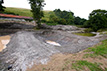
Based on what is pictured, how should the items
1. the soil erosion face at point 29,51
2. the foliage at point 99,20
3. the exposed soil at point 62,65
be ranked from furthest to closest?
the foliage at point 99,20
the soil erosion face at point 29,51
the exposed soil at point 62,65

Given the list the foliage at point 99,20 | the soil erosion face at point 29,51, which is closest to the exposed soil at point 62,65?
the soil erosion face at point 29,51

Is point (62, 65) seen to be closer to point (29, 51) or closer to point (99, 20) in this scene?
point (29, 51)

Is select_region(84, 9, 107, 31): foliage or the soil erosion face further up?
select_region(84, 9, 107, 31): foliage

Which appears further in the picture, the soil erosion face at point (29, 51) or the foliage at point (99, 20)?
the foliage at point (99, 20)

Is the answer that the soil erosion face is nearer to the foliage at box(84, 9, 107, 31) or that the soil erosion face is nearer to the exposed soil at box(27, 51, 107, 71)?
the exposed soil at box(27, 51, 107, 71)

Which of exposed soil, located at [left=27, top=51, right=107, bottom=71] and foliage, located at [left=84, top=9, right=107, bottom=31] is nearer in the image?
exposed soil, located at [left=27, top=51, right=107, bottom=71]

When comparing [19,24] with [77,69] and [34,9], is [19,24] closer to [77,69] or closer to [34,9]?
[34,9]

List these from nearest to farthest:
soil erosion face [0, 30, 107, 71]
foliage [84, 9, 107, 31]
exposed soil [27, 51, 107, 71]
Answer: exposed soil [27, 51, 107, 71] < soil erosion face [0, 30, 107, 71] < foliage [84, 9, 107, 31]

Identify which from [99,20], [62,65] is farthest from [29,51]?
[99,20]

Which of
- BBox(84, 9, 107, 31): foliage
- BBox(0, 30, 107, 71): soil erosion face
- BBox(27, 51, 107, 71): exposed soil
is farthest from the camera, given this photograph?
BBox(84, 9, 107, 31): foliage

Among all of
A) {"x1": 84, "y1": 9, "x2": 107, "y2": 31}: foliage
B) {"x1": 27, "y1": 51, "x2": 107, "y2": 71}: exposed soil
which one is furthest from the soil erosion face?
{"x1": 84, "y1": 9, "x2": 107, "y2": 31}: foliage

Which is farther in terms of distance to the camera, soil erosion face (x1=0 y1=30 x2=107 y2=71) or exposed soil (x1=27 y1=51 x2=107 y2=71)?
soil erosion face (x1=0 y1=30 x2=107 y2=71)

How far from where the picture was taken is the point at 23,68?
7410 mm

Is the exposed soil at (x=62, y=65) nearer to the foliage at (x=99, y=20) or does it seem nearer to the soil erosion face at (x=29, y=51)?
the soil erosion face at (x=29, y=51)
